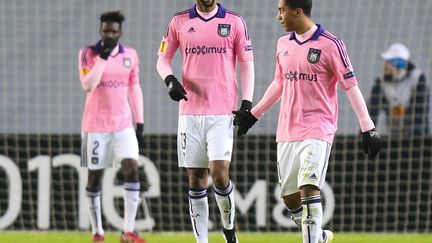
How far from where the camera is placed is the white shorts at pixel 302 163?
689 cm

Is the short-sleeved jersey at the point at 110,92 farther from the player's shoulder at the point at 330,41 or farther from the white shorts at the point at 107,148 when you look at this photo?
the player's shoulder at the point at 330,41

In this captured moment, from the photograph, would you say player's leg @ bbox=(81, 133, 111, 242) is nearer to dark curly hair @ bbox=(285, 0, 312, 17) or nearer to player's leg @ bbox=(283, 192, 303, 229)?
player's leg @ bbox=(283, 192, 303, 229)

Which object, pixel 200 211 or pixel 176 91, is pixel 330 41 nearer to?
pixel 176 91

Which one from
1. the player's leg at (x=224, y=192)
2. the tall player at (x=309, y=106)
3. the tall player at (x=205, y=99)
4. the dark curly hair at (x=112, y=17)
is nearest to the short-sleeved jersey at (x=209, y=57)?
the tall player at (x=205, y=99)

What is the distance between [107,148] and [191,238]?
1118 millimetres

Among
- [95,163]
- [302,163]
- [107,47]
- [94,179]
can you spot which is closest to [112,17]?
[107,47]

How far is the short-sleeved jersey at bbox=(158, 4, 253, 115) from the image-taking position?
7797 mm

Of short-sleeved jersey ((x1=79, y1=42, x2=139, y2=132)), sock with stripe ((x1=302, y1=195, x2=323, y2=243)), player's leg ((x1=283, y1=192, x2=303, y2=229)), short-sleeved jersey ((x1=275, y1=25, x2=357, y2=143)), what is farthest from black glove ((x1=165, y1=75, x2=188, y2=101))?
short-sleeved jersey ((x1=79, y1=42, x2=139, y2=132))

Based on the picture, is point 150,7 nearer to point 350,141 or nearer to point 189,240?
point 350,141

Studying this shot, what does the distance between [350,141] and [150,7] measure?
4.58 metres

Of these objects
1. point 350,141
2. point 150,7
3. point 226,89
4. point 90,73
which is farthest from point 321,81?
point 150,7

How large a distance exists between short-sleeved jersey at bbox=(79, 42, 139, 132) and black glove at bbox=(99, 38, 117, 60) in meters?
0.06

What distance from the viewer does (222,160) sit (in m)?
7.71

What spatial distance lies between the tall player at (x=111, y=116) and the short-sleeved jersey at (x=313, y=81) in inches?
112
